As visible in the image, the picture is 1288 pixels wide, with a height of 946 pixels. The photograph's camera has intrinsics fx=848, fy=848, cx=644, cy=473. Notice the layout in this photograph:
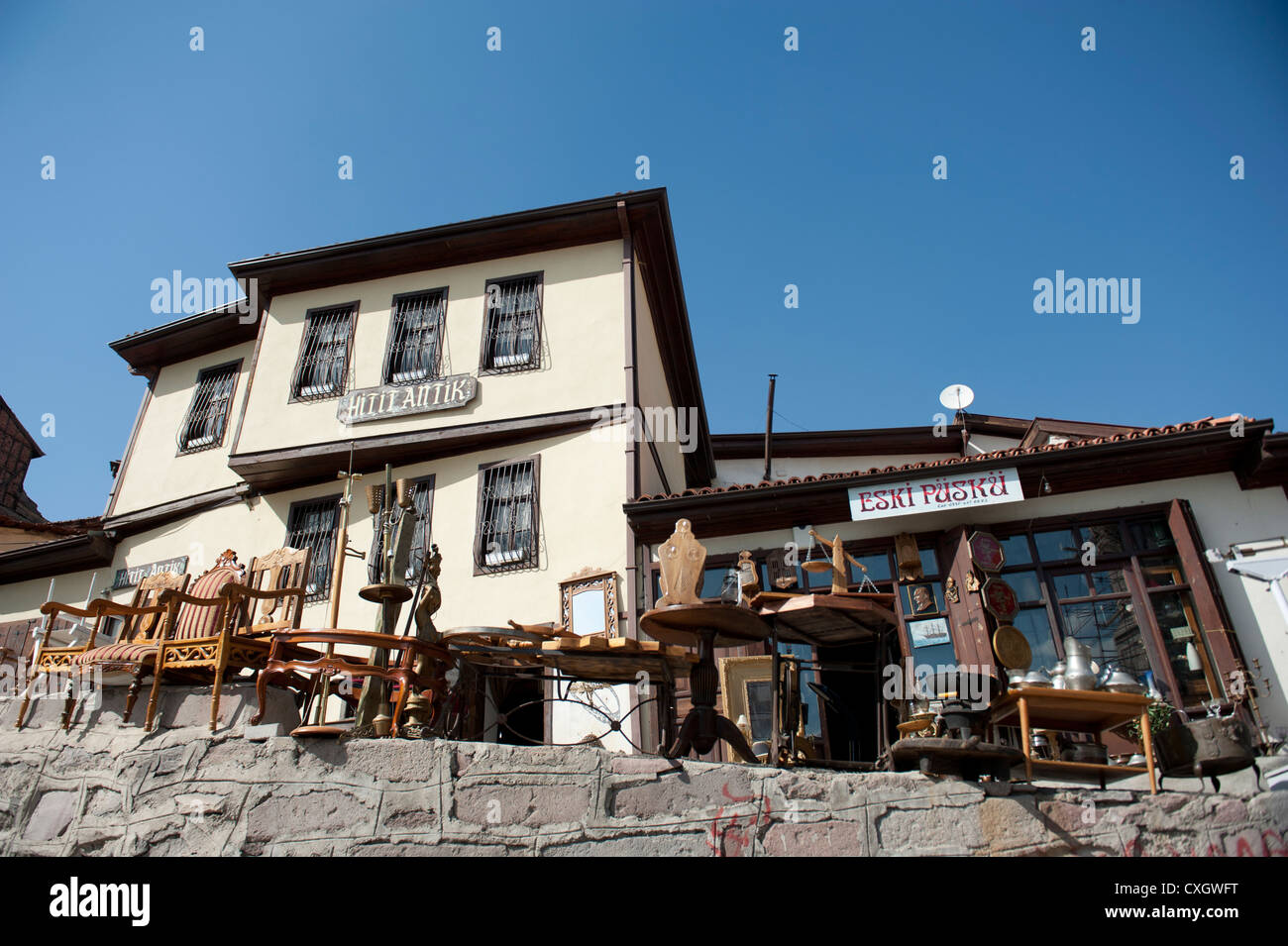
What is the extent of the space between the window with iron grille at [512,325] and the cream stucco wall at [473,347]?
0.36 ft

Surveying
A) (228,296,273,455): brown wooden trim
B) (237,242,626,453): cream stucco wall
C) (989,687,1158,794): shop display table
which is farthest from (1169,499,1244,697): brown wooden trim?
(228,296,273,455): brown wooden trim

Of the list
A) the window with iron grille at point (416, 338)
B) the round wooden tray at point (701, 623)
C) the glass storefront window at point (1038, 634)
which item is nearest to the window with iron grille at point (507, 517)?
the window with iron grille at point (416, 338)

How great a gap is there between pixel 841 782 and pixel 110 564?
43.4 ft

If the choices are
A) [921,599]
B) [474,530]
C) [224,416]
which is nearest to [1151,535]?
[921,599]

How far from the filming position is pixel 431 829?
466cm

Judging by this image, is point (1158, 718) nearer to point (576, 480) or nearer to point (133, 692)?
point (576, 480)

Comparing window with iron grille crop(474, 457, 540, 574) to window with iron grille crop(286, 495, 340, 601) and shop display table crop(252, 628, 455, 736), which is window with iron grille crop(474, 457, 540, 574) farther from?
shop display table crop(252, 628, 455, 736)

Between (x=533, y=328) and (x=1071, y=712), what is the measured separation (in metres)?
8.76

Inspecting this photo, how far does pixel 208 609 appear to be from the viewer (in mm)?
6977

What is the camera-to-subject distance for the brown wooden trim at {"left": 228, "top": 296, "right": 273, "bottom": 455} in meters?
12.6

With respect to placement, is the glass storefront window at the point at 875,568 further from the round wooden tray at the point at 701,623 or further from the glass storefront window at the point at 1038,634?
the round wooden tray at the point at 701,623

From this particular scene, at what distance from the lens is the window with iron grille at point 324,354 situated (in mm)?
12500

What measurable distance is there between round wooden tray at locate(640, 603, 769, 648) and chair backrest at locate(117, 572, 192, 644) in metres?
4.17
